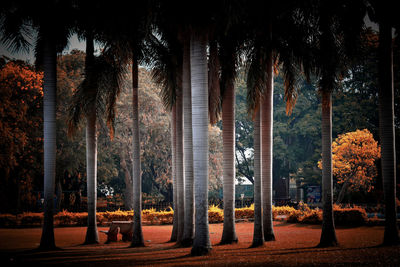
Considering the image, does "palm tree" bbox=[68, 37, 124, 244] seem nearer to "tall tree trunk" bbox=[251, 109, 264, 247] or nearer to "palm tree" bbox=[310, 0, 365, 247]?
"tall tree trunk" bbox=[251, 109, 264, 247]

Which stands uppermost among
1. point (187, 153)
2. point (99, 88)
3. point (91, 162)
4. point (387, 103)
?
point (99, 88)

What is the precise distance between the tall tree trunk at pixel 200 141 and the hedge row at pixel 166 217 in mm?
13258

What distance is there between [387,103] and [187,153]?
6922mm

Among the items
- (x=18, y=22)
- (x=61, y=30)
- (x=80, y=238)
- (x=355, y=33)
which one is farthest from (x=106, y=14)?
(x=80, y=238)

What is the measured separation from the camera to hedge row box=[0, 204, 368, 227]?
24781 millimetres

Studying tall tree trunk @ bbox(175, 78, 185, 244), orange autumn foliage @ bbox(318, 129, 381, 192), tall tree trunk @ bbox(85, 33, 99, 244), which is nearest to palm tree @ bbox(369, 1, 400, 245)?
tall tree trunk @ bbox(175, 78, 185, 244)

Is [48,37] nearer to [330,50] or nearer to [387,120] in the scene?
[330,50]

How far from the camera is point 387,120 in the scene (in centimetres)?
1554

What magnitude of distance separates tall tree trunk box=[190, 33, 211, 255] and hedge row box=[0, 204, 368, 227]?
13258 mm

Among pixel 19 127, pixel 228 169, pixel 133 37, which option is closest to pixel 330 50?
pixel 228 169

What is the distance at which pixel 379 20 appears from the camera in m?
15.6

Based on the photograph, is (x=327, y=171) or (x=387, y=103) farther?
(x=327, y=171)

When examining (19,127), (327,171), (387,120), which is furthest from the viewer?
(19,127)

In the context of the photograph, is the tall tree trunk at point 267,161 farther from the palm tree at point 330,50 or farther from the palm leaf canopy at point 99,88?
the palm leaf canopy at point 99,88
